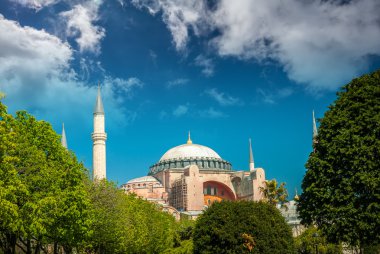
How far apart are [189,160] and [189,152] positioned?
338 centimetres

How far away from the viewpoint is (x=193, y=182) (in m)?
91.3

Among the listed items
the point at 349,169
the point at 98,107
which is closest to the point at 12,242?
the point at 349,169

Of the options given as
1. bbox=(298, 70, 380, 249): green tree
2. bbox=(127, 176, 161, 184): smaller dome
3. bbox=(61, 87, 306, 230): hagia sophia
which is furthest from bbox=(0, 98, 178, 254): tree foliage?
bbox=(127, 176, 161, 184): smaller dome

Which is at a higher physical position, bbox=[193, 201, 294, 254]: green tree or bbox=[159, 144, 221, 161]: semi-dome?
bbox=[159, 144, 221, 161]: semi-dome

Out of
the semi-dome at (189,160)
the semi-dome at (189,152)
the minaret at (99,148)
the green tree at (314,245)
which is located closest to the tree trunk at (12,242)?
the green tree at (314,245)

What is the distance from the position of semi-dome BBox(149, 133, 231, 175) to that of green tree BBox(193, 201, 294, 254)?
221ft

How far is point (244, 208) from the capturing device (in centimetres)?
3111

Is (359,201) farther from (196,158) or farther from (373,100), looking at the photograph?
(196,158)

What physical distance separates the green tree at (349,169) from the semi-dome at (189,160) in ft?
229

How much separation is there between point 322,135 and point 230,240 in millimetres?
8183

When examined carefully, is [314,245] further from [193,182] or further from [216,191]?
[216,191]

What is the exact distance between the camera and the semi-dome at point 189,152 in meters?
104

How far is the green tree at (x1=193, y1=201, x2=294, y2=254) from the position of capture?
29.8 metres

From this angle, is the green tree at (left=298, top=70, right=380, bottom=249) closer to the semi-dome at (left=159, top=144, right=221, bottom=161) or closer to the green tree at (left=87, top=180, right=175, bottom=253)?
the green tree at (left=87, top=180, right=175, bottom=253)
